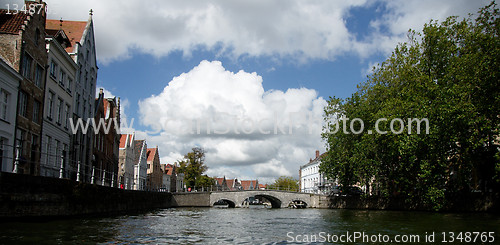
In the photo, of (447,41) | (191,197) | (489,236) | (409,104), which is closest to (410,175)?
(409,104)

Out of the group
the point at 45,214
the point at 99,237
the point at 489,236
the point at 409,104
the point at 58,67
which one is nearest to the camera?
the point at 99,237

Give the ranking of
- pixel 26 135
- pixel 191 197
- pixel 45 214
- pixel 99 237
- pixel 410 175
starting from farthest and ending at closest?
pixel 191 197, pixel 410 175, pixel 26 135, pixel 45 214, pixel 99 237

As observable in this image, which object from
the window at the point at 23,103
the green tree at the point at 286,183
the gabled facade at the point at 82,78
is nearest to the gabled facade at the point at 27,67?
the window at the point at 23,103

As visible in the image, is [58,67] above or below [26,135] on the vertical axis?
above

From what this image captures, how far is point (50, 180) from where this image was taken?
1744 centimetres

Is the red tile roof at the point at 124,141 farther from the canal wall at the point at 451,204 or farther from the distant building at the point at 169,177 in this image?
the canal wall at the point at 451,204

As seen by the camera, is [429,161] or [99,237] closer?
[99,237]

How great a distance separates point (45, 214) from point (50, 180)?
134 centimetres

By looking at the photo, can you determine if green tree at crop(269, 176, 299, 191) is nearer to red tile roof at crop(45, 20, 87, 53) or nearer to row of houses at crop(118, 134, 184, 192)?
row of houses at crop(118, 134, 184, 192)

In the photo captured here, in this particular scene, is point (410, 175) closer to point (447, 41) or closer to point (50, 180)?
point (447, 41)

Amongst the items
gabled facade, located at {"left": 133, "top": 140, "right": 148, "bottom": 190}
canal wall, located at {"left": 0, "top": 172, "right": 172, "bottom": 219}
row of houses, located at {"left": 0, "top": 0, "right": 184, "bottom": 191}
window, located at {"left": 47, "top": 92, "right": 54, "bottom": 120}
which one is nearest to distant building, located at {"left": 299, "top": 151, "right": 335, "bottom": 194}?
gabled facade, located at {"left": 133, "top": 140, "right": 148, "bottom": 190}

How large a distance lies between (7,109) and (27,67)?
119 inches

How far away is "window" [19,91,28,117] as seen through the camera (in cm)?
2181

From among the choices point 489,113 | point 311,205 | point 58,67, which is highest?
point 58,67
